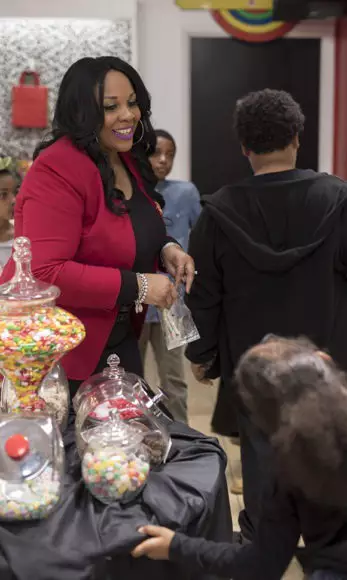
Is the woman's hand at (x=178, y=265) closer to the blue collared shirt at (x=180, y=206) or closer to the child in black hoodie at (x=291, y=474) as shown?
the child in black hoodie at (x=291, y=474)

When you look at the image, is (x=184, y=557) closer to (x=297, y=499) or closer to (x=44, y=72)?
(x=297, y=499)

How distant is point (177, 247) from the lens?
1840mm

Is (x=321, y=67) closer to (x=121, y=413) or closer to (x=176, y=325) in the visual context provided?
(x=176, y=325)

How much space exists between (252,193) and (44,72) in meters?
2.82

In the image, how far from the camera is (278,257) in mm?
2127

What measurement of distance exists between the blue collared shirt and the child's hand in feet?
8.24

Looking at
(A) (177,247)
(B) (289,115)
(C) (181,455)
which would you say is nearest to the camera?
(C) (181,455)

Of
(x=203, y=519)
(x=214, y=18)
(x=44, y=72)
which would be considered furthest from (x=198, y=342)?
(x=214, y=18)

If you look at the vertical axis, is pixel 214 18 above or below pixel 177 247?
above

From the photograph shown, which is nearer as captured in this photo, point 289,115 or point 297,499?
point 297,499

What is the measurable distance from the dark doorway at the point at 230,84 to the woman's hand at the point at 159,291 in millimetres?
3781

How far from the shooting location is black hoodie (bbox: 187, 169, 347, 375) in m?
2.15

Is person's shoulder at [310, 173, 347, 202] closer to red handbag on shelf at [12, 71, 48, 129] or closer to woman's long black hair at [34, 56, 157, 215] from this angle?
woman's long black hair at [34, 56, 157, 215]

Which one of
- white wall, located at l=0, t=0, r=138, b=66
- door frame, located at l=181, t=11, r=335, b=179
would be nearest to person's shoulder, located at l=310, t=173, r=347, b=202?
white wall, located at l=0, t=0, r=138, b=66
